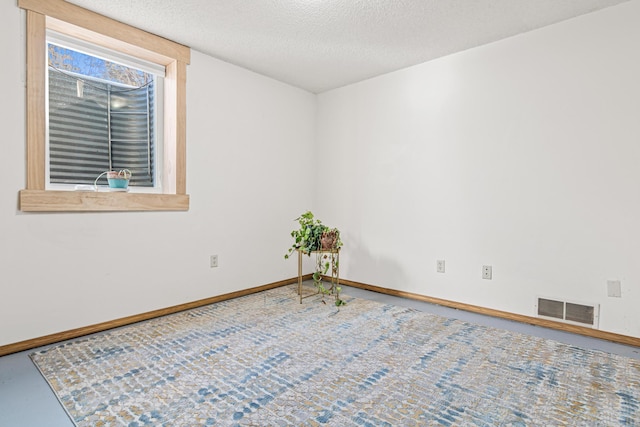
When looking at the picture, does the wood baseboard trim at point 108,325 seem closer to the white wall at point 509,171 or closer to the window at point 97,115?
the window at point 97,115

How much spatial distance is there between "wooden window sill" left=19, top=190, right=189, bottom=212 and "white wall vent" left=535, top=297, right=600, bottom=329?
9.60ft

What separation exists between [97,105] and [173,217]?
1.01 metres

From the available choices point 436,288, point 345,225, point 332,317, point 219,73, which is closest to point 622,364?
point 436,288

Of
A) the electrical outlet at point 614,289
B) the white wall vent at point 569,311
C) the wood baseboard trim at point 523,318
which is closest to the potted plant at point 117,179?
the wood baseboard trim at point 523,318

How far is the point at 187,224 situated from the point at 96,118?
3.43ft

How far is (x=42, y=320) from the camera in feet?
6.98

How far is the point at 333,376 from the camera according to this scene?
5.83 feet

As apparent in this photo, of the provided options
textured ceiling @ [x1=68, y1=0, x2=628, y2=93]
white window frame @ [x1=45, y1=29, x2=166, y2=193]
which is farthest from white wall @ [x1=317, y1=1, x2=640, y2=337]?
white window frame @ [x1=45, y1=29, x2=166, y2=193]

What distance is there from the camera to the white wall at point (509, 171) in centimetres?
224

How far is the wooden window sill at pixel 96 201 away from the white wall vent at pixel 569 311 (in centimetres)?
293

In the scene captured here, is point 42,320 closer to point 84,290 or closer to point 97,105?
point 84,290

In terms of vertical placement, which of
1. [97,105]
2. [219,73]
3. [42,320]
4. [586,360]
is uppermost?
[219,73]

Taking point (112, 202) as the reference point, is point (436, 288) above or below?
below

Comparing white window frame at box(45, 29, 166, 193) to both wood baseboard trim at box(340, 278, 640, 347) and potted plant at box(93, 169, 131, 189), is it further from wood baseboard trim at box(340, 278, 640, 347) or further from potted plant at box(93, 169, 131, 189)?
wood baseboard trim at box(340, 278, 640, 347)
